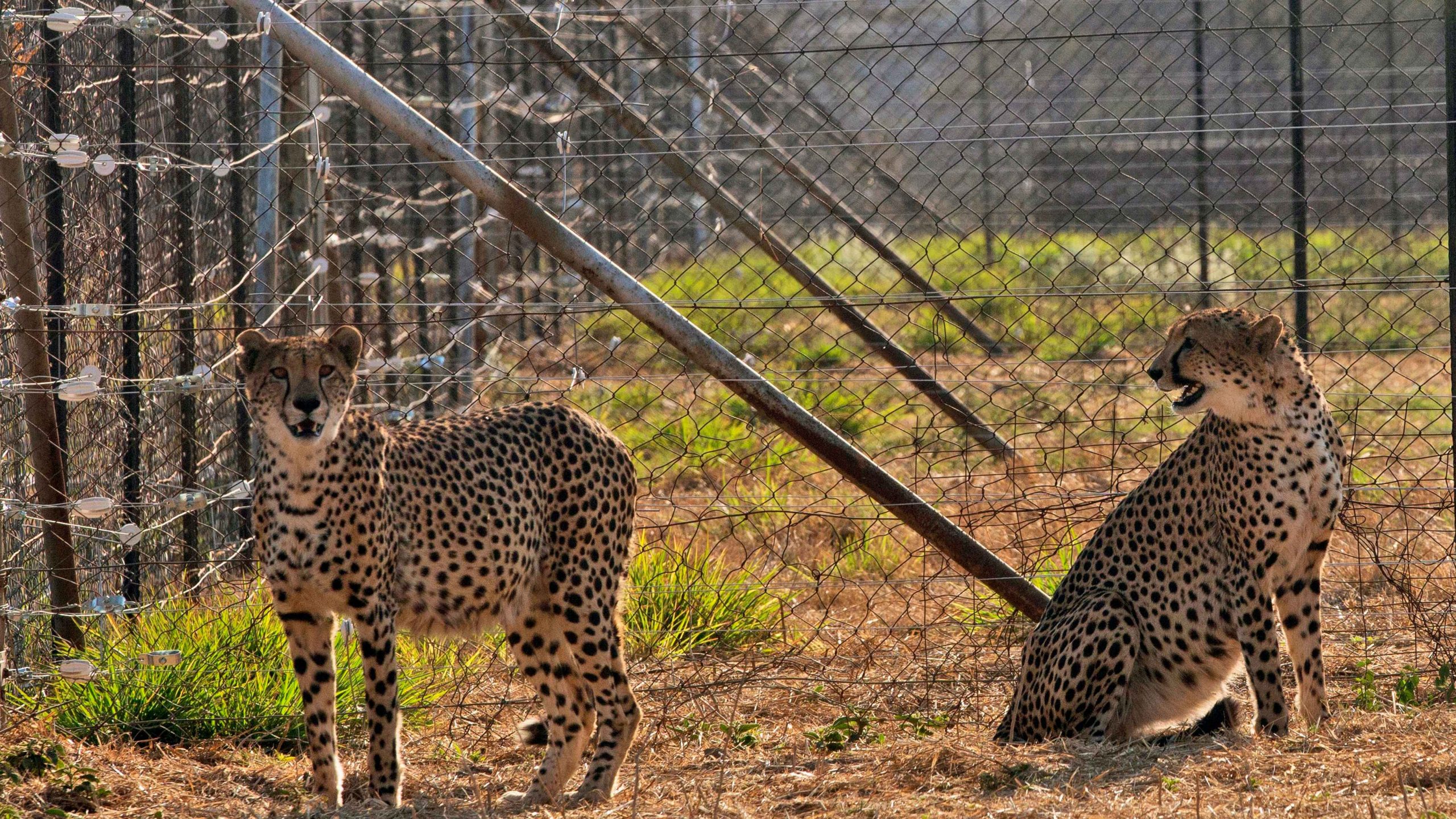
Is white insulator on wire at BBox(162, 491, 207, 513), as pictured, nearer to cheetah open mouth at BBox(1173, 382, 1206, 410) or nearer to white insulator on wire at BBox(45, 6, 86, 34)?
white insulator on wire at BBox(45, 6, 86, 34)

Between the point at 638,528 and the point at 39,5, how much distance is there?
2436 millimetres

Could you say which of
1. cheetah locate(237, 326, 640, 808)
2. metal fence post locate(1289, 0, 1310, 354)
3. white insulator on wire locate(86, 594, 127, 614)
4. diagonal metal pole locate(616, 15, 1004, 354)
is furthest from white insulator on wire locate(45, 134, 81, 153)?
metal fence post locate(1289, 0, 1310, 354)

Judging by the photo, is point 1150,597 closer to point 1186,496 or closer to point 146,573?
point 1186,496

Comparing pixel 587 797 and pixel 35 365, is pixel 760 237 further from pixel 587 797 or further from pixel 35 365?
pixel 35 365

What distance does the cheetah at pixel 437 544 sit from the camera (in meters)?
3.51

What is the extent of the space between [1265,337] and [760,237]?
5.30ft

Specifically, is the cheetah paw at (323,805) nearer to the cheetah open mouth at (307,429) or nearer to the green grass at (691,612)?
the cheetah open mouth at (307,429)

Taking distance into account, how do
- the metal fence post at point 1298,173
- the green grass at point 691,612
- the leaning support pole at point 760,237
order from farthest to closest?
1. the metal fence post at point 1298,173
2. the green grass at point 691,612
3. the leaning support pole at point 760,237

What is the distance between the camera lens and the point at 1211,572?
3955mm

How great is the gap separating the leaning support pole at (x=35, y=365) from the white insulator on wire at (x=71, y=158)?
24 cm

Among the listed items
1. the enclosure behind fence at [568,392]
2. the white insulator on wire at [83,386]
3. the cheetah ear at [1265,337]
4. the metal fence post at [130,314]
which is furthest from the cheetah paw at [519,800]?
the cheetah ear at [1265,337]

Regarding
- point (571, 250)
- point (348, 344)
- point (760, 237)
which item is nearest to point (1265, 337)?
point (760, 237)

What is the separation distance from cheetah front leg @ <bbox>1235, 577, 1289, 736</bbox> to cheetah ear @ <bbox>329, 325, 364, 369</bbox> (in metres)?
2.29

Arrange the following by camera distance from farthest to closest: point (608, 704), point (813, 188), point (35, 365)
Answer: point (813, 188) → point (35, 365) → point (608, 704)
